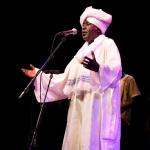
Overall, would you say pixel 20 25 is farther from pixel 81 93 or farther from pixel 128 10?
pixel 81 93

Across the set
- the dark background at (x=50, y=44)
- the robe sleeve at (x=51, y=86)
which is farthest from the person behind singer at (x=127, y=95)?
the robe sleeve at (x=51, y=86)

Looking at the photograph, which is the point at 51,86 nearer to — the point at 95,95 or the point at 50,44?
the point at 95,95

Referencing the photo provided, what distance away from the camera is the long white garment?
445 centimetres

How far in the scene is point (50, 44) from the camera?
7.04m

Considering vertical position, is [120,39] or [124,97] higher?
[120,39]

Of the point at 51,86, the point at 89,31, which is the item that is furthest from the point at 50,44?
the point at 89,31

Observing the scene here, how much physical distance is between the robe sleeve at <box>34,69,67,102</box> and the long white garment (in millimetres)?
310

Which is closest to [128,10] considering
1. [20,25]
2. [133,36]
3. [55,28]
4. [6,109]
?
[133,36]

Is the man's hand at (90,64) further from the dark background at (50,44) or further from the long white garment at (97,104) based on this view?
the dark background at (50,44)

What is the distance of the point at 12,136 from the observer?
22.4 feet

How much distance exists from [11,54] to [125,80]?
1985 mm

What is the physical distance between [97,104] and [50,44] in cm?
274

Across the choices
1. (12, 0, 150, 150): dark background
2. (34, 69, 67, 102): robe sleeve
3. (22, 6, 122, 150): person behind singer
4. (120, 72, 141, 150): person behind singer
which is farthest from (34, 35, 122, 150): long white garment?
(12, 0, 150, 150): dark background

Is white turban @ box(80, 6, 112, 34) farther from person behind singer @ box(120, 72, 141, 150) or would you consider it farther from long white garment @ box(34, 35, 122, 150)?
person behind singer @ box(120, 72, 141, 150)
